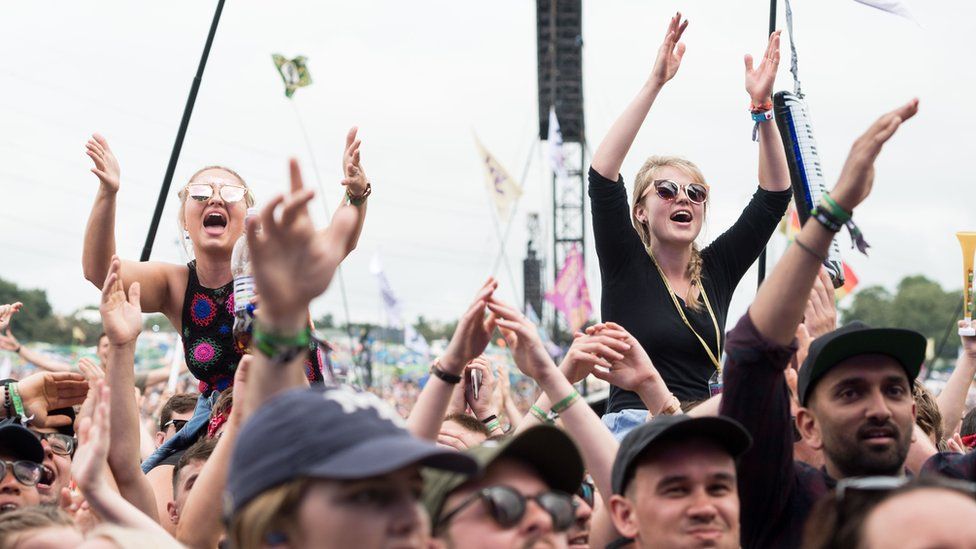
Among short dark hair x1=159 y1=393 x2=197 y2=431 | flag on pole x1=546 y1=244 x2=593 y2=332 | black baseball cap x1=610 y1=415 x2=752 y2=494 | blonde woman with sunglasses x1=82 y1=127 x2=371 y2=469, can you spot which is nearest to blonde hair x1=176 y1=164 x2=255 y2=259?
blonde woman with sunglasses x1=82 y1=127 x2=371 y2=469

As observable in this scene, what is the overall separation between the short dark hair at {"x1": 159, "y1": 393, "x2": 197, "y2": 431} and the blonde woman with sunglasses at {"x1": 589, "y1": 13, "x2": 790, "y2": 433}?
2.43m

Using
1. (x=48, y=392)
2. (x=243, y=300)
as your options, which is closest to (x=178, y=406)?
(x=48, y=392)

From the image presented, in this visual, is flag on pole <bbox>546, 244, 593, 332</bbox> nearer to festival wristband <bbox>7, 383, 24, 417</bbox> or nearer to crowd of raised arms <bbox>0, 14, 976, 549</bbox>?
crowd of raised arms <bbox>0, 14, 976, 549</bbox>

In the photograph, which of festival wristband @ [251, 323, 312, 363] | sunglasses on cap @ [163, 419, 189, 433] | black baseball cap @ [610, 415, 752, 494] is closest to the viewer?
festival wristband @ [251, 323, 312, 363]

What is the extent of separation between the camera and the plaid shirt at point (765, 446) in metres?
3.14

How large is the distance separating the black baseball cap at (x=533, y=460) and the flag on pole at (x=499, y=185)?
917 inches

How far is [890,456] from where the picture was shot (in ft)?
10.9

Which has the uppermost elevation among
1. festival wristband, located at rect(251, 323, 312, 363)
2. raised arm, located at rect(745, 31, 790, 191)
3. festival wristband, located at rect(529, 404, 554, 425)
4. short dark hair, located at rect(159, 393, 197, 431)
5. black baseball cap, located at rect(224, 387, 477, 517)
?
raised arm, located at rect(745, 31, 790, 191)

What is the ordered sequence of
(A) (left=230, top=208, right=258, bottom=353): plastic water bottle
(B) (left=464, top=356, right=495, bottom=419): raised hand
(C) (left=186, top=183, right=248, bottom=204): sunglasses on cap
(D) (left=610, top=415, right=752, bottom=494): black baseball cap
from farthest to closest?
1. (B) (left=464, top=356, right=495, bottom=419): raised hand
2. (C) (left=186, top=183, right=248, bottom=204): sunglasses on cap
3. (A) (left=230, top=208, right=258, bottom=353): plastic water bottle
4. (D) (left=610, top=415, right=752, bottom=494): black baseball cap

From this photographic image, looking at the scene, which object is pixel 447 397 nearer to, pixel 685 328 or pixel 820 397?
pixel 820 397

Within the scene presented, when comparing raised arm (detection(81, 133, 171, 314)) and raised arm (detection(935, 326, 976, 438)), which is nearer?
raised arm (detection(81, 133, 171, 314))

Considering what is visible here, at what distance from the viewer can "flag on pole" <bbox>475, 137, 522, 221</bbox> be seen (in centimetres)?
2636

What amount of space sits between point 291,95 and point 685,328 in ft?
23.4

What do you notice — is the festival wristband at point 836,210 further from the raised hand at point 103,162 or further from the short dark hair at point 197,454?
the raised hand at point 103,162
